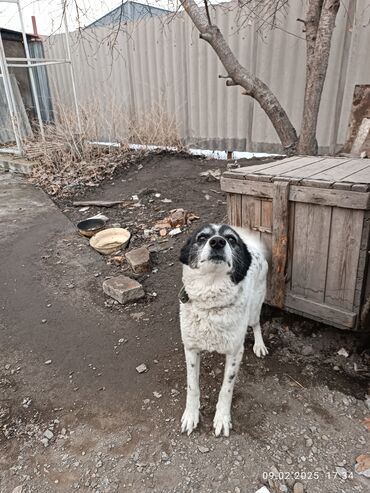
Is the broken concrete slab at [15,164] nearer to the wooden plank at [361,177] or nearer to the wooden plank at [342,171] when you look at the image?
the wooden plank at [342,171]

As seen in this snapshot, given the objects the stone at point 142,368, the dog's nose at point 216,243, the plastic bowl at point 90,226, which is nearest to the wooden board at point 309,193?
the dog's nose at point 216,243

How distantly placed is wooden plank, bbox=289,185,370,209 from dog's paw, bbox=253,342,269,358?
3.59ft

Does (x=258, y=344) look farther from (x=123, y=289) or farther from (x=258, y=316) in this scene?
(x=123, y=289)

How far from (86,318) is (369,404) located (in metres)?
2.25

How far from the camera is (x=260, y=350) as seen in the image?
8.32 ft

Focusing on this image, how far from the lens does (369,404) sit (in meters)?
2.09

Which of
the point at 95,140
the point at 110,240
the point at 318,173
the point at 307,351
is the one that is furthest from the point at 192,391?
the point at 95,140

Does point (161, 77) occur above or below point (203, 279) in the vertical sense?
above

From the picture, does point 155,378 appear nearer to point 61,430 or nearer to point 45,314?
point 61,430

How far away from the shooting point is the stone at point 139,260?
11.7 feet

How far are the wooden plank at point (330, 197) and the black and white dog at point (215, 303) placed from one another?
63 cm

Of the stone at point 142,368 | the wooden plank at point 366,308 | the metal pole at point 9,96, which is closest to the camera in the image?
the wooden plank at point 366,308

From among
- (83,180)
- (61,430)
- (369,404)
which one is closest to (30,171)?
(83,180)

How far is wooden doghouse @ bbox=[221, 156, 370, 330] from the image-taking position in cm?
214
